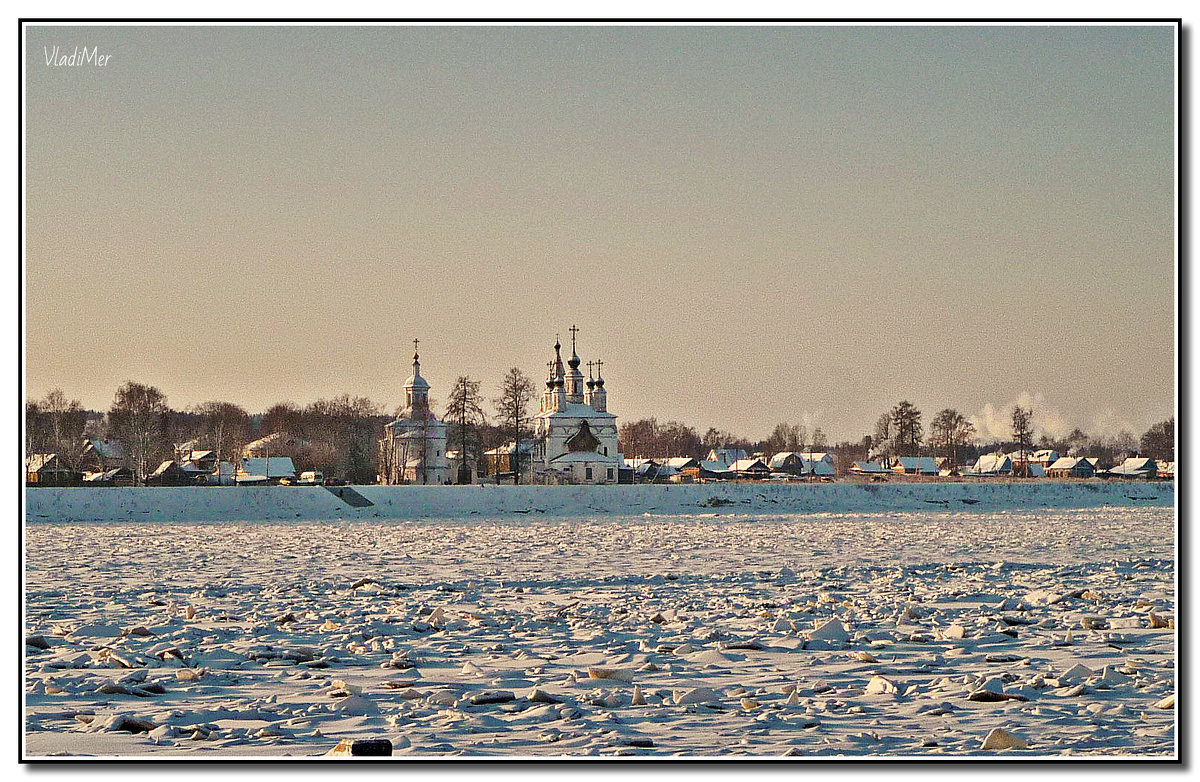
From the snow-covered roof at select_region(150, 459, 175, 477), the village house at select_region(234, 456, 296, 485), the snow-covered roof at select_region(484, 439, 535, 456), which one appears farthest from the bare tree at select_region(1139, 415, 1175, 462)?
the snow-covered roof at select_region(484, 439, 535, 456)

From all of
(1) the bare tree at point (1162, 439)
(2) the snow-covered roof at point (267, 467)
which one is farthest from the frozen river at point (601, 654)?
(2) the snow-covered roof at point (267, 467)

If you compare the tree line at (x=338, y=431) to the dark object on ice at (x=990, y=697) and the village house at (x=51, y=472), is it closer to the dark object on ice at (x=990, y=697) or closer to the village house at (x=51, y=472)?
the village house at (x=51, y=472)

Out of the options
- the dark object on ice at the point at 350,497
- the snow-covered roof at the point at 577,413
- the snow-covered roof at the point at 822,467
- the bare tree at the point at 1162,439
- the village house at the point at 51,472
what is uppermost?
the snow-covered roof at the point at 577,413

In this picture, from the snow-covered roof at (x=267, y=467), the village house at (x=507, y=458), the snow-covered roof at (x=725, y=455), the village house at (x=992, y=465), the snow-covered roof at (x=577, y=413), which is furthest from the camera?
the snow-covered roof at (x=725, y=455)

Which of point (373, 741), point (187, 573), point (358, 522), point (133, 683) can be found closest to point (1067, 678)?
point (373, 741)

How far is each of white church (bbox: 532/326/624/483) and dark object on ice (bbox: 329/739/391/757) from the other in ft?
236

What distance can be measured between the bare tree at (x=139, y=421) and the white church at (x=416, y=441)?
1543cm

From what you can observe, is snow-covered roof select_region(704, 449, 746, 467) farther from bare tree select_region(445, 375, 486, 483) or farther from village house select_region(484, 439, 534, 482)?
bare tree select_region(445, 375, 486, 483)

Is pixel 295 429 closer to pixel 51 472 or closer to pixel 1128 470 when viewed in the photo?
A: pixel 51 472

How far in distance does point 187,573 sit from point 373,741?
35.9ft

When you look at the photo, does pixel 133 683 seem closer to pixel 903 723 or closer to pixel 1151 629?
pixel 903 723

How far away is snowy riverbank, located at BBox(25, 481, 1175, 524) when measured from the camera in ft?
121

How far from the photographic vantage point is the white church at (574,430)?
81.1 meters

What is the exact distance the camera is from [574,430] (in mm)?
83938
